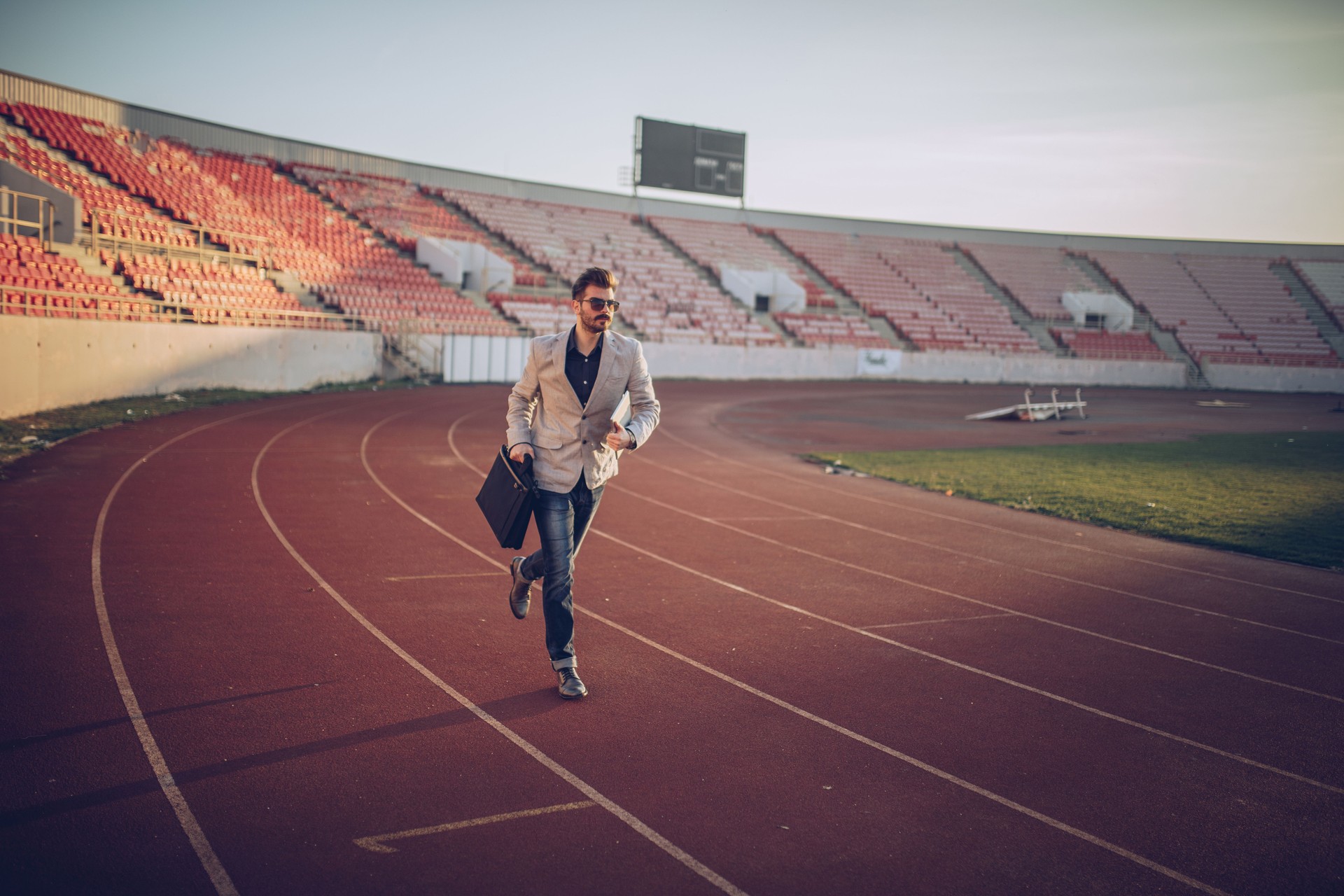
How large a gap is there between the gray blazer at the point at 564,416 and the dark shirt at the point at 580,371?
2 centimetres

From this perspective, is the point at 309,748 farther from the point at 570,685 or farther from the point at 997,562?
the point at 997,562

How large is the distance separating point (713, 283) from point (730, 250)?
13.3 ft

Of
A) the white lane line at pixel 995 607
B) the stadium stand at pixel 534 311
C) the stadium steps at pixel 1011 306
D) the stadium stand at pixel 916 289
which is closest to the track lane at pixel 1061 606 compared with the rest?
the white lane line at pixel 995 607

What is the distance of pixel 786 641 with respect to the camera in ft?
21.6

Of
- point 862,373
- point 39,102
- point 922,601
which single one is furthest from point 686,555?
point 862,373

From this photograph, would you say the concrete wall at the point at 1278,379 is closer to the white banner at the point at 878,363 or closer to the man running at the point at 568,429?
the white banner at the point at 878,363

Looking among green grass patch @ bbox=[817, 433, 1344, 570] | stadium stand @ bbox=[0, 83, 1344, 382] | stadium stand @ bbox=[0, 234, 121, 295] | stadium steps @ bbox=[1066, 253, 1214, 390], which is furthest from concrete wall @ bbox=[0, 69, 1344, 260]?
green grass patch @ bbox=[817, 433, 1344, 570]

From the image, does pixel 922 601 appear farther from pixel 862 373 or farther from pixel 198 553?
pixel 862 373

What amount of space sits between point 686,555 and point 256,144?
36344 mm

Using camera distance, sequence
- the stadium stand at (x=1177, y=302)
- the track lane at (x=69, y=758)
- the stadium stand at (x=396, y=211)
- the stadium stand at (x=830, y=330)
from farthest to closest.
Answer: the stadium stand at (x=1177, y=302) → the stadium stand at (x=830, y=330) → the stadium stand at (x=396, y=211) → the track lane at (x=69, y=758)

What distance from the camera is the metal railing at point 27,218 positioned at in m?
21.5

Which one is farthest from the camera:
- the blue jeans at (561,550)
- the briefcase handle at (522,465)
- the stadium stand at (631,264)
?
the stadium stand at (631,264)

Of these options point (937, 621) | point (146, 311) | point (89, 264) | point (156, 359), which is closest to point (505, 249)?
point (89, 264)

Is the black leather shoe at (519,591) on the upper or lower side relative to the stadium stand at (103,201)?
lower
